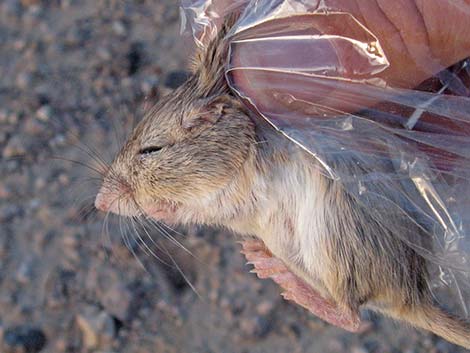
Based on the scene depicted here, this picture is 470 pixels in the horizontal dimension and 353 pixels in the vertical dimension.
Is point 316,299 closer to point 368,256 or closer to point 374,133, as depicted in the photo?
point 368,256

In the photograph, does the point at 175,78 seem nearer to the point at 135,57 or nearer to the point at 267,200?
the point at 135,57

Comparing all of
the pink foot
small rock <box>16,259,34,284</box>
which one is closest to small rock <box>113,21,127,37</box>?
small rock <box>16,259,34,284</box>

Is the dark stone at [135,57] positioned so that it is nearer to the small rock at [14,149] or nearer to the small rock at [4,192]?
the small rock at [14,149]

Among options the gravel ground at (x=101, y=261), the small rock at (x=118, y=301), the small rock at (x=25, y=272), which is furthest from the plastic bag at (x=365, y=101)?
the small rock at (x=25, y=272)

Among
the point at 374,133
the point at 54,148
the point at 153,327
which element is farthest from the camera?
the point at 54,148

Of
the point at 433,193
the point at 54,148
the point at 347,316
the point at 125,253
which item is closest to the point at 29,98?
the point at 54,148

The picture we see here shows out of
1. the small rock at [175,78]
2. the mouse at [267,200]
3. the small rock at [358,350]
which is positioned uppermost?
the mouse at [267,200]
